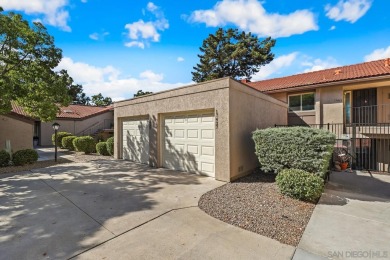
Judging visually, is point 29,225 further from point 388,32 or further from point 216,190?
point 388,32

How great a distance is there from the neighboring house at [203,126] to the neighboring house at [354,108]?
3.18m

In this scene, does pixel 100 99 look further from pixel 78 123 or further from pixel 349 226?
pixel 349 226

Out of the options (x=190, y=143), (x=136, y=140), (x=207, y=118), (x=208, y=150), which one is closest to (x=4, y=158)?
(x=136, y=140)

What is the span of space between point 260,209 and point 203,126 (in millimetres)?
3911

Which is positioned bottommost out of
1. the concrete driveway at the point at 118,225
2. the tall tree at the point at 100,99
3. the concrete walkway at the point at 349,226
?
the concrete walkway at the point at 349,226

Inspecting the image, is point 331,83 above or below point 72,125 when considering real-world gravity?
above

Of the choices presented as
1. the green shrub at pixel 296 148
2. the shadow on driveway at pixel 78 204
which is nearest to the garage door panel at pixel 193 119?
the shadow on driveway at pixel 78 204

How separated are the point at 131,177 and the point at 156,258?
516 centimetres

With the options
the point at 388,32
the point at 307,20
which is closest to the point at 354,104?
the point at 388,32

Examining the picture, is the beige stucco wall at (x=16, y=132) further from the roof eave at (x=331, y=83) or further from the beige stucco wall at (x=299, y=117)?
the beige stucco wall at (x=299, y=117)

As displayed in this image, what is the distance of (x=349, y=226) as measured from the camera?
3820mm

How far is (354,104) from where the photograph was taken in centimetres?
1248

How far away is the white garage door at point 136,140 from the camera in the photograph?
10.2 meters

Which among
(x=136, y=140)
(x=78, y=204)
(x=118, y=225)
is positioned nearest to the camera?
(x=118, y=225)
